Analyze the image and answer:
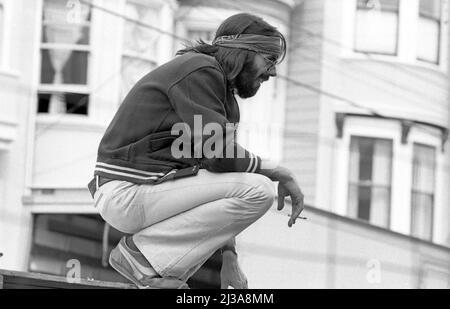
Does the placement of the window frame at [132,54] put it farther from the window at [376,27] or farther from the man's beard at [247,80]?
the man's beard at [247,80]

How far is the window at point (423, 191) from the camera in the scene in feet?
34.1

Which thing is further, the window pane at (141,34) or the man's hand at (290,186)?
the window pane at (141,34)

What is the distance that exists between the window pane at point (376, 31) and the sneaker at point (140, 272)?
7.65m

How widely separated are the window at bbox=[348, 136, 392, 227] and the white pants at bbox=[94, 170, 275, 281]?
7405 mm

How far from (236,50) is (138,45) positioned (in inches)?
255

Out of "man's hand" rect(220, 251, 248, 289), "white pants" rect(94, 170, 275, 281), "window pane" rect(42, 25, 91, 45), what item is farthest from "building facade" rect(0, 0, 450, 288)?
"white pants" rect(94, 170, 275, 281)

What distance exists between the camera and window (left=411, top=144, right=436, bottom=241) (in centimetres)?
1041

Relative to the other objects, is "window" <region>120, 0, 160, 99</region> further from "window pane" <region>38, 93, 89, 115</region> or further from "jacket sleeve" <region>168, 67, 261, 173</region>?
"jacket sleeve" <region>168, 67, 261, 173</region>

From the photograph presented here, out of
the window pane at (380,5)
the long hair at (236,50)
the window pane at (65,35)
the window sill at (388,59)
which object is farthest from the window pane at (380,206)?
the long hair at (236,50)

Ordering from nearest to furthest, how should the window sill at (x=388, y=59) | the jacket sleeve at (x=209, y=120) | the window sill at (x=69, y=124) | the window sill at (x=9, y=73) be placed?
the jacket sleeve at (x=209, y=120) < the window sill at (x=9, y=73) < the window sill at (x=69, y=124) < the window sill at (x=388, y=59)

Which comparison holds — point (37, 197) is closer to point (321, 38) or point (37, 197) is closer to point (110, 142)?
point (321, 38)

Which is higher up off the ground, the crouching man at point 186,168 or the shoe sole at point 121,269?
the crouching man at point 186,168
